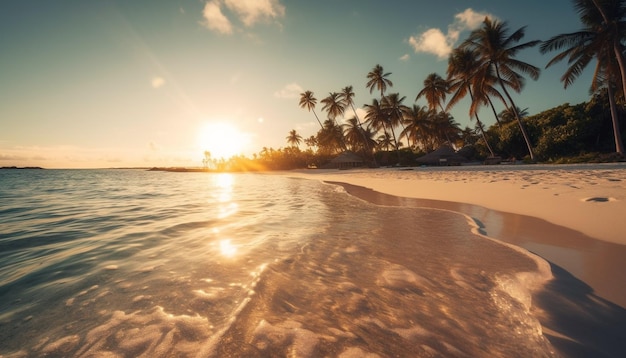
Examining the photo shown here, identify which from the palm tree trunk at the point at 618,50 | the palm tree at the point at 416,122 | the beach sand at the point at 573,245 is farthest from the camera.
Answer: the palm tree at the point at 416,122

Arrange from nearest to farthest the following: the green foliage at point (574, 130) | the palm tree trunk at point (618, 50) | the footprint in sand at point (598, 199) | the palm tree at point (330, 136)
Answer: the footprint in sand at point (598, 199) < the palm tree trunk at point (618, 50) < the green foliage at point (574, 130) < the palm tree at point (330, 136)

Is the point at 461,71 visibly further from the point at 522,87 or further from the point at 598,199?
the point at 598,199

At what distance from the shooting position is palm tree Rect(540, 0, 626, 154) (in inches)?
643

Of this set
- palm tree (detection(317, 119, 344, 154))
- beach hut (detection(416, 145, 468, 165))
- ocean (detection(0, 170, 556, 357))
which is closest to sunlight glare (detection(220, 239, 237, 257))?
ocean (detection(0, 170, 556, 357))

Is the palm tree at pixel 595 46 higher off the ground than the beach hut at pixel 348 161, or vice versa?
the palm tree at pixel 595 46

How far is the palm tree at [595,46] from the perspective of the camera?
53.6ft

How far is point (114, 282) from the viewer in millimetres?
2824

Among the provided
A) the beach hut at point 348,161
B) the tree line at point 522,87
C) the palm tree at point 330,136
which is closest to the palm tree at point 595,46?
the tree line at point 522,87

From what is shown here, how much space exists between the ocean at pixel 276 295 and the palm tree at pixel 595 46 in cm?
2227

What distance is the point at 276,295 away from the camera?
2.40 metres

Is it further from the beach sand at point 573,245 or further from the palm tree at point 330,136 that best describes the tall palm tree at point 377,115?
the beach sand at point 573,245

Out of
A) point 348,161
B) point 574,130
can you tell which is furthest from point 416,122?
point 574,130

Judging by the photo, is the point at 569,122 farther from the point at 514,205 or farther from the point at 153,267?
the point at 153,267

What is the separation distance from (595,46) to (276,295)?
26.0m
